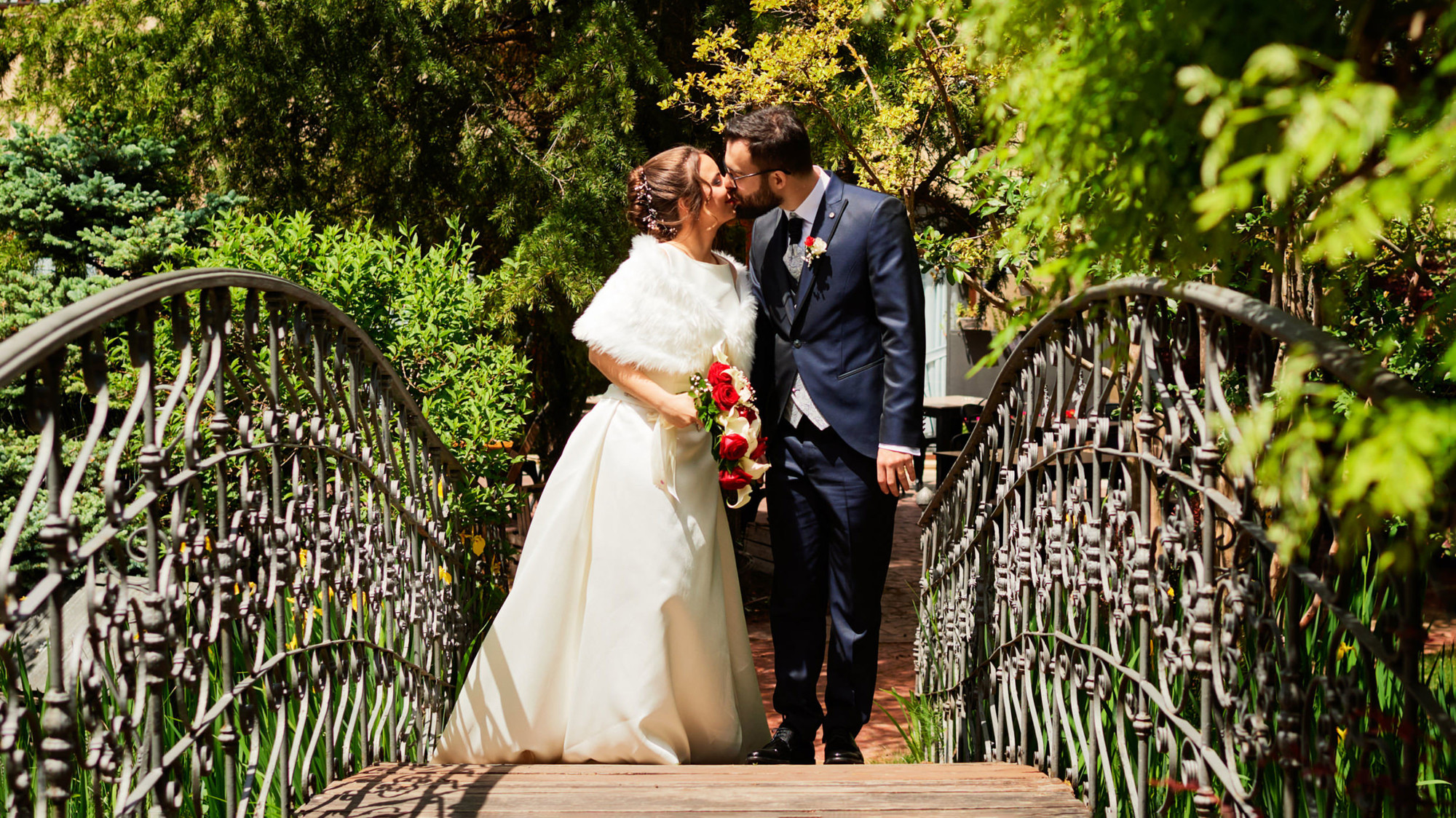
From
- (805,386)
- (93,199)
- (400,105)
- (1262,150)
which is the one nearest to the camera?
(1262,150)

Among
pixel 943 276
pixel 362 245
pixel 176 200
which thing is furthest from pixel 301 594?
pixel 176 200

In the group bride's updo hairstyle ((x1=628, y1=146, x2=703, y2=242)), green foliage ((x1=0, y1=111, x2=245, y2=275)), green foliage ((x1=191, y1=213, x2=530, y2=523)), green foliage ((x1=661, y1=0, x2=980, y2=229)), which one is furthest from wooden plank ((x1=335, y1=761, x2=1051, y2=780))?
green foliage ((x1=0, y1=111, x2=245, y2=275))

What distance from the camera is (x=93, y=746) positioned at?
1.64 meters

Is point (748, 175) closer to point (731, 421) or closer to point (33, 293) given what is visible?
point (731, 421)

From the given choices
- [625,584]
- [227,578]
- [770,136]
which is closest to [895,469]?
[625,584]

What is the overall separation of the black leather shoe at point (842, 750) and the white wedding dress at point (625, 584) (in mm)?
362

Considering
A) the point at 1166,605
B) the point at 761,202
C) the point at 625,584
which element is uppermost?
the point at 761,202

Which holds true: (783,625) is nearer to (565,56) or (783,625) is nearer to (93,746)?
(93,746)

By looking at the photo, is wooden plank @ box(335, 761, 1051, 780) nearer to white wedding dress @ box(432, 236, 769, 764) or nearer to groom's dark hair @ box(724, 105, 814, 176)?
white wedding dress @ box(432, 236, 769, 764)

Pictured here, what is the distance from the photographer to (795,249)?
142 inches

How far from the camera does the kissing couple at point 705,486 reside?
3418 mm

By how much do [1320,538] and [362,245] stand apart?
13.7 ft

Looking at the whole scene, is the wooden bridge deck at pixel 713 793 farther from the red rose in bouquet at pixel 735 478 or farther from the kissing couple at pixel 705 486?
the red rose in bouquet at pixel 735 478

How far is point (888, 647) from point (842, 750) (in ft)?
10.3
